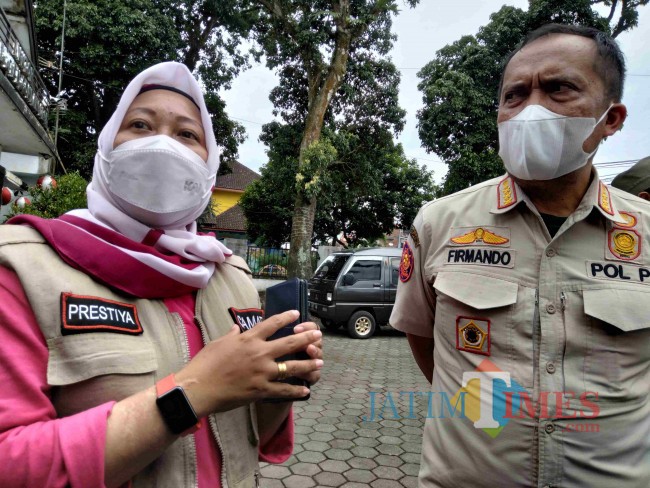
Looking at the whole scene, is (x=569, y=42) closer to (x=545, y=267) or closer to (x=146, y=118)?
(x=545, y=267)

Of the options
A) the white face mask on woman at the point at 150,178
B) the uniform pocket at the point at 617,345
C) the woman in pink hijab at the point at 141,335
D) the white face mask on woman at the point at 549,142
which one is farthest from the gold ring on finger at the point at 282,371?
the white face mask on woman at the point at 549,142

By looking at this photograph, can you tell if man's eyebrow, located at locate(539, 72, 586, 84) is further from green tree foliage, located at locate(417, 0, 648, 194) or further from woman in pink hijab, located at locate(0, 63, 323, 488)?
green tree foliage, located at locate(417, 0, 648, 194)

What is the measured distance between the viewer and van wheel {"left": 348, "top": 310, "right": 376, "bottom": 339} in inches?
360

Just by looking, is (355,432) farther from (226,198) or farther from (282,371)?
(226,198)

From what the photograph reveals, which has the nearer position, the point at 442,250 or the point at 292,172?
the point at 442,250

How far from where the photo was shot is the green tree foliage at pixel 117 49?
1159cm

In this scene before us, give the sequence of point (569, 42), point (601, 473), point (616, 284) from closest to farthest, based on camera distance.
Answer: point (601, 473) → point (616, 284) → point (569, 42)

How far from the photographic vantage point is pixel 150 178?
1.24 meters

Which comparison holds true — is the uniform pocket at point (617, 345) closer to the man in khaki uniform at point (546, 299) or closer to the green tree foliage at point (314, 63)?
the man in khaki uniform at point (546, 299)

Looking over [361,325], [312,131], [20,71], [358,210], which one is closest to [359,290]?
[361,325]

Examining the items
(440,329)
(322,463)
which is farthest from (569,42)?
(322,463)

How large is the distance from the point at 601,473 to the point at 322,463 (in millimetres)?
2613

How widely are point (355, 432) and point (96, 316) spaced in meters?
3.72

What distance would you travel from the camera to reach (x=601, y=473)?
1284 mm
